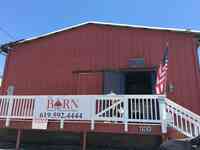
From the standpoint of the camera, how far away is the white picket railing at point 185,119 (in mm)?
6793

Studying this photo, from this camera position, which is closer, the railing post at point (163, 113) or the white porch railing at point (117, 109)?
the railing post at point (163, 113)

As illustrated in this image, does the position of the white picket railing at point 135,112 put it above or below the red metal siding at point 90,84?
below

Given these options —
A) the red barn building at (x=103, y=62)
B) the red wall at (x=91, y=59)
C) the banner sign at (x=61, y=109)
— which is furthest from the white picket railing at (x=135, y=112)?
the red wall at (x=91, y=59)

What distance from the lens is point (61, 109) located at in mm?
7656

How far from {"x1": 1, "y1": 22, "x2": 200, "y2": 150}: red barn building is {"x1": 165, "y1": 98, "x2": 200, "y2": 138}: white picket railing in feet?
4.50

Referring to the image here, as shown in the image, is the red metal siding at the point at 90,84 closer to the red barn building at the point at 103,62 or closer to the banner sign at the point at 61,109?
the red barn building at the point at 103,62

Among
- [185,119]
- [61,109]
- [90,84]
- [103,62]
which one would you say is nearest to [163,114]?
[185,119]

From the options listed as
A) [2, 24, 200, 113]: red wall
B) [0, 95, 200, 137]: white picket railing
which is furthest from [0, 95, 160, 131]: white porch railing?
[2, 24, 200, 113]: red wall

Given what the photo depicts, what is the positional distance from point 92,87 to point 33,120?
8.99ft

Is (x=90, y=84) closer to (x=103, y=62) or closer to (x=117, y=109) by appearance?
(x=103, y=62)

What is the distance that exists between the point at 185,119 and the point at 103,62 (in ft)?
13.2

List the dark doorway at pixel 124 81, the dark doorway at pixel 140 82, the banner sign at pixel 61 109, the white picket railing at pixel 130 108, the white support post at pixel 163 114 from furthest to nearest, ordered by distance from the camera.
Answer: the dark doorway at pixel 140 82 < the dark doorway at pixel 124 81 < the banner sign at pixel 61 109 < the white picket railing at pixel 130 108 < the white support post at pixel 163 114

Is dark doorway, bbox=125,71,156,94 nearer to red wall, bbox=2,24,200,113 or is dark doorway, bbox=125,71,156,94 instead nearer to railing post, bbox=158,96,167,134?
red wall, bbox=2,24,200,113

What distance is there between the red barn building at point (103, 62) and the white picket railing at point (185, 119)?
1370 millimetres
